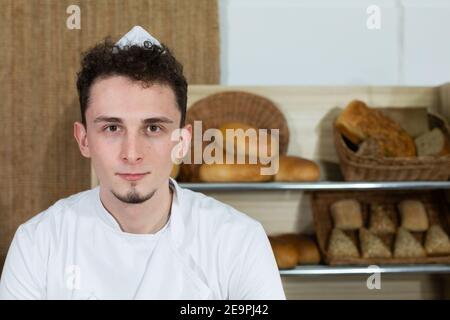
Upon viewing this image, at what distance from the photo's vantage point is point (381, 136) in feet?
5.33

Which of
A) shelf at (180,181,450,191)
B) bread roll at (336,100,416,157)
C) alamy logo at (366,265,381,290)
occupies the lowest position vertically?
Answer: alamy logo at (366,265,381,290)

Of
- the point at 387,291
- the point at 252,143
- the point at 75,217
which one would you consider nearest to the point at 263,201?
the point at 252,143

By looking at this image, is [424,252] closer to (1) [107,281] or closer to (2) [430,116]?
(2) [430,116]

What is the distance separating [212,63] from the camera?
6.24ft

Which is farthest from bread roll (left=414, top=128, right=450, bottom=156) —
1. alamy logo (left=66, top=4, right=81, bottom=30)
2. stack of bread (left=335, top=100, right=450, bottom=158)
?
alamy logo (left=66, top=4, right=81, bottom=30)

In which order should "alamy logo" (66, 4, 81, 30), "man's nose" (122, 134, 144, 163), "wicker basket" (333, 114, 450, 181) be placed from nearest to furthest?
1. "man's nose" (122, 134, 144, 163)
2. "wicker basket" (333, 114, 450, 181)
3. "alamy logo" (66, 4, 81, 30)

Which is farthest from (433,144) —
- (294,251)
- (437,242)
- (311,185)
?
(294,251)

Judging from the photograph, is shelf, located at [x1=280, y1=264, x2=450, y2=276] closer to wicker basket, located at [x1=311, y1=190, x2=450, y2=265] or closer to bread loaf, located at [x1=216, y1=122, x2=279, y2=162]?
wicker basket, located at [x1=311, y1=190, x2=450, y2=265]

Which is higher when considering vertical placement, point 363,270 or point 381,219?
point 381,219

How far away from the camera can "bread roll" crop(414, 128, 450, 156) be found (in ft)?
5.37

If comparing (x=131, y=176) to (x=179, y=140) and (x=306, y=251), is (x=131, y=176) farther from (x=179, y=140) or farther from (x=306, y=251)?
(x=306, y=251)

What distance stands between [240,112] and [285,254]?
42 centimetres

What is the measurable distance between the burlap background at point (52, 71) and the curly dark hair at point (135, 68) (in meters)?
0.83

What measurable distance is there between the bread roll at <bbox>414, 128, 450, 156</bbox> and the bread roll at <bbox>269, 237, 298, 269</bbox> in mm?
443
